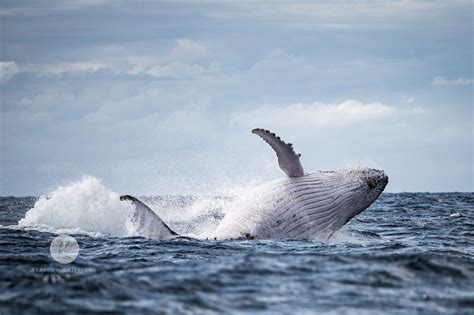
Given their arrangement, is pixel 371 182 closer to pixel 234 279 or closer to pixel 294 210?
pixel 294 210

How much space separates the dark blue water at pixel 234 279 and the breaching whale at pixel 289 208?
45 centimetres

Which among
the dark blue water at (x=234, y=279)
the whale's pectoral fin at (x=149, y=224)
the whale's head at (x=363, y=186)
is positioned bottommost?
the dark blue water at (x=234, y=279)

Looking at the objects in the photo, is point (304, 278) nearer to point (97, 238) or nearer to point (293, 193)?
point (293, 193)

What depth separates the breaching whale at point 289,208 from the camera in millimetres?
12430

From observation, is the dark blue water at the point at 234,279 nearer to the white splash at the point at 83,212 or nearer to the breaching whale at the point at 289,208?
the breaching whale at the point at 289,208

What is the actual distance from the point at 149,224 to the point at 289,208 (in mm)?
2804

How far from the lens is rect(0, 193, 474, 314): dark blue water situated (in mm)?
7270

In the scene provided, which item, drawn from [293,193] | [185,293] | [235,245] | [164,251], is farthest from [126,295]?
[293,193]

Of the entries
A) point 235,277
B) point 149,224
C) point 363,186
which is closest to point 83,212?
point 149,224

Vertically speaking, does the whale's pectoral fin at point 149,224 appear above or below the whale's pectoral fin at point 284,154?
below

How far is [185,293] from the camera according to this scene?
25.5 ft

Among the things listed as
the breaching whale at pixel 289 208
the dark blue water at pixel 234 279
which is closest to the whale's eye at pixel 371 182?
the breaching whale at pixel 289 208

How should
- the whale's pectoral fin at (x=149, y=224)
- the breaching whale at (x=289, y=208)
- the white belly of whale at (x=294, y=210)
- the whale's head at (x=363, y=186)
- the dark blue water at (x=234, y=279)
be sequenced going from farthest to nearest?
the whale's head at (x=363, y=186) → the white belly of whale at (x=294, y=210) → the breaching whale at (x=289, y=208) → the whale's pectoral fin at (x=149, y=224) → the dark blue water at (x=234, y=279)

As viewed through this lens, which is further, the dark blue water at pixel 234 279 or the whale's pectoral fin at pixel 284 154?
the whale's pectoral fin at pixel 284 154
